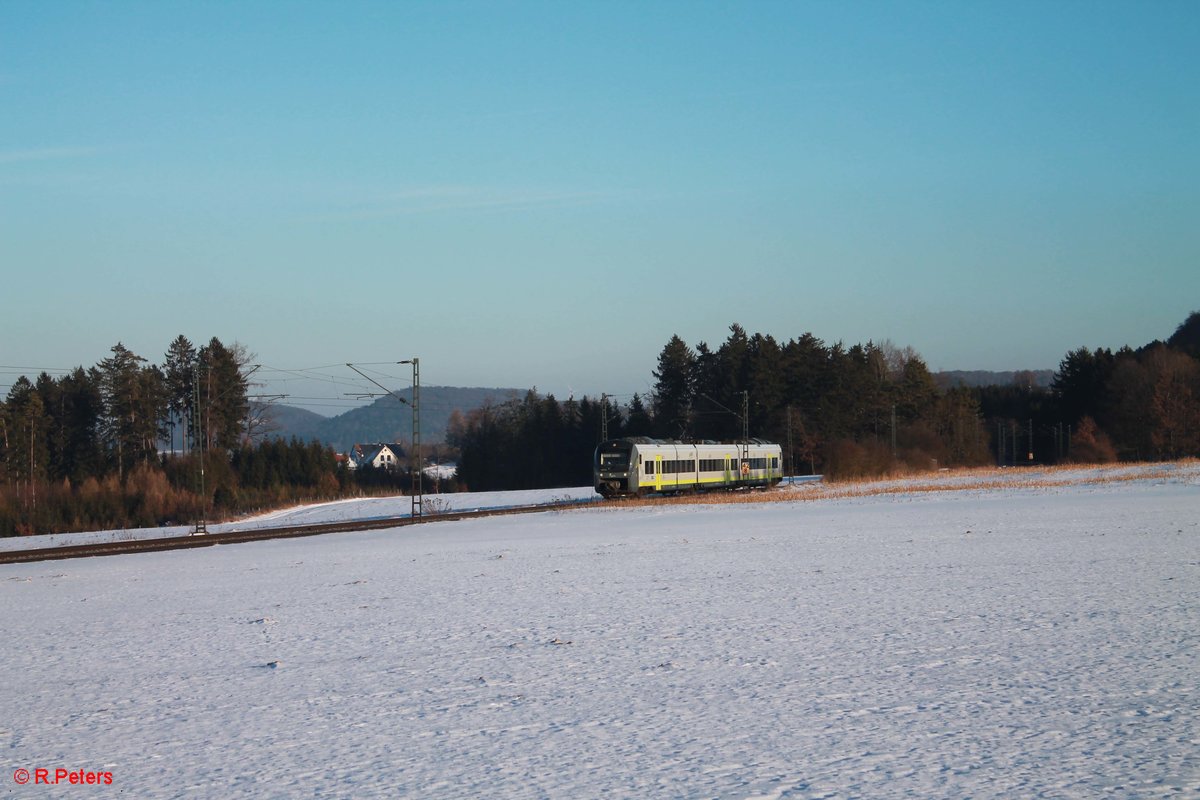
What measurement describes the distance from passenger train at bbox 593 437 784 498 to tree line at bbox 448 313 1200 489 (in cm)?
1399

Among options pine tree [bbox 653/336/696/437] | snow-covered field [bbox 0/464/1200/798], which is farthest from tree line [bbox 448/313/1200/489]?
snow-covered field [bbox 0/464/1200/798]

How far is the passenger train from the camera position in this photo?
184ft

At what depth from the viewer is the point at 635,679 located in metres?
10.4

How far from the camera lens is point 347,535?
1447 inches

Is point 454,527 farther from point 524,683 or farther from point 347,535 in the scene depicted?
point 524,683

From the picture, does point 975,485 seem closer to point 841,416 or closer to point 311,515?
point 311,515

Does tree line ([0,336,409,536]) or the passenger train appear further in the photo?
tree line ([0,336,409,536])

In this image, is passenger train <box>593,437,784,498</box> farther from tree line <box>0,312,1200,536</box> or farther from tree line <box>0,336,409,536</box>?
tree line <box>0,336,409,536</box>

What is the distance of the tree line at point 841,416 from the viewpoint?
323 ft

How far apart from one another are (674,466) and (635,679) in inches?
1958

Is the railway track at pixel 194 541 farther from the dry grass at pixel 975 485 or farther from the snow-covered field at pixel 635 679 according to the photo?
the snow-covered field at pixel 635 679

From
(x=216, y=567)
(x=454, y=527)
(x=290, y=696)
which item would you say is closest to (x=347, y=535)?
(x=454, y=527)

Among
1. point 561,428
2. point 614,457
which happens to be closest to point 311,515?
point 614,457

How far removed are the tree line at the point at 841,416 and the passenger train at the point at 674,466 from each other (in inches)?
551
